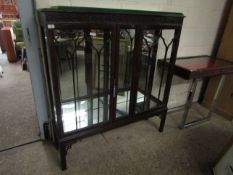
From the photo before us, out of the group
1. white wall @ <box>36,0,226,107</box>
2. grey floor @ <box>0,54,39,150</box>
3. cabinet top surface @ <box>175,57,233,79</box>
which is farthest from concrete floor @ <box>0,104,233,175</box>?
cabinet top surface @ <box>175,57,233,79</box>

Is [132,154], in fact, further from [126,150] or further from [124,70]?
[124,70]

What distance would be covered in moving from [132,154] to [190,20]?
1595 mm

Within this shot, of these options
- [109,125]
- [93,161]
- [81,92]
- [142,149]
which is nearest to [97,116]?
[109,125]

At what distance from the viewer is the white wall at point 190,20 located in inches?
62.4

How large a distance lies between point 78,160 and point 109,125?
0.43 metres

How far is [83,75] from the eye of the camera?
1.62 meters

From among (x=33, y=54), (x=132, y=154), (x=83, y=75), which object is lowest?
(x=132, y=154)

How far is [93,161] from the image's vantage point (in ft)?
→ 5.16

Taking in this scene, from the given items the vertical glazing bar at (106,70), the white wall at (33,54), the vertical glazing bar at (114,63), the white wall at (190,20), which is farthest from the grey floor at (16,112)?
the white wall at (190,20)

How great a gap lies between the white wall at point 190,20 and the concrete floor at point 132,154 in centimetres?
61

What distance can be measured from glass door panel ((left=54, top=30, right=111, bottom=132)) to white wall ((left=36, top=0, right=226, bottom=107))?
14.3 inches

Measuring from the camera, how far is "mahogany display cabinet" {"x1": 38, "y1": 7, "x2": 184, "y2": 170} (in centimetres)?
111

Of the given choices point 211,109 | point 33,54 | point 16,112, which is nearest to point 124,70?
point 33,54

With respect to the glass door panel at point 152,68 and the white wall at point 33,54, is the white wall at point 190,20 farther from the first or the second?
the white wall at point 33,54
